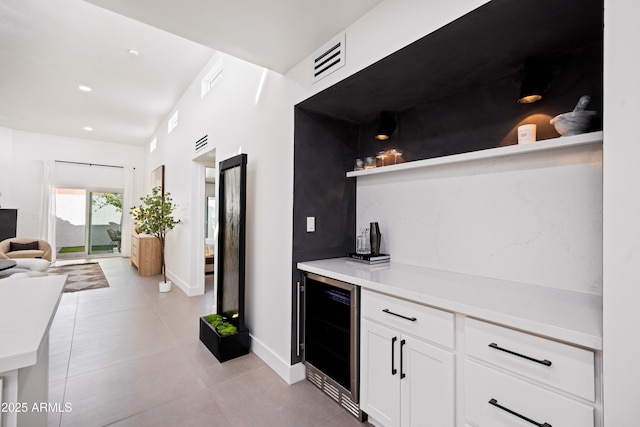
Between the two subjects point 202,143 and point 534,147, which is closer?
point 534,147

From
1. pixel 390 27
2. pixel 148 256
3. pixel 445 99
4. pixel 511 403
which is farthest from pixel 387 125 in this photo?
pixel 148 256

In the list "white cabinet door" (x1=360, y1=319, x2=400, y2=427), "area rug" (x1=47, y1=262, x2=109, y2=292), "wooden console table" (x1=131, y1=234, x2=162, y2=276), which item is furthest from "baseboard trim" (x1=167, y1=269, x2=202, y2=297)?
"white cabinet door" (x1=360, y1=319, x2=400, y2=427)

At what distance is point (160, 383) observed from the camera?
7.78 ft

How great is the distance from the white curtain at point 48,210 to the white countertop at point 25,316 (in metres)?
8.06

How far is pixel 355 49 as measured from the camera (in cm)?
192

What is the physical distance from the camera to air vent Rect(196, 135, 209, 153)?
432 centimetres

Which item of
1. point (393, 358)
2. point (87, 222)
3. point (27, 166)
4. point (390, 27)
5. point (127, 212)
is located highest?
point (27, 166)

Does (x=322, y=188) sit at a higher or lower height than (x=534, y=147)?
lower

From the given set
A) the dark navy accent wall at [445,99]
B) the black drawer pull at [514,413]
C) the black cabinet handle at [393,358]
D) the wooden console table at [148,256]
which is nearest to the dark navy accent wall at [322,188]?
the dark navy accent wall at [445,99]

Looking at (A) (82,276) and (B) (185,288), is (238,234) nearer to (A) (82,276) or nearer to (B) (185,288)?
(B) (185,288)

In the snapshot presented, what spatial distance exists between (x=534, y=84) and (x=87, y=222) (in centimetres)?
1063

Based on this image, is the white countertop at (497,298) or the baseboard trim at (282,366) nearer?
the white countertop at (497,298)

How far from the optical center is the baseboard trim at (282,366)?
2424mm

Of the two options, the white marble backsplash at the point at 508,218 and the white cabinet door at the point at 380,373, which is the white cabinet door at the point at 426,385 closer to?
the white cabinet door at the point at 380,373
